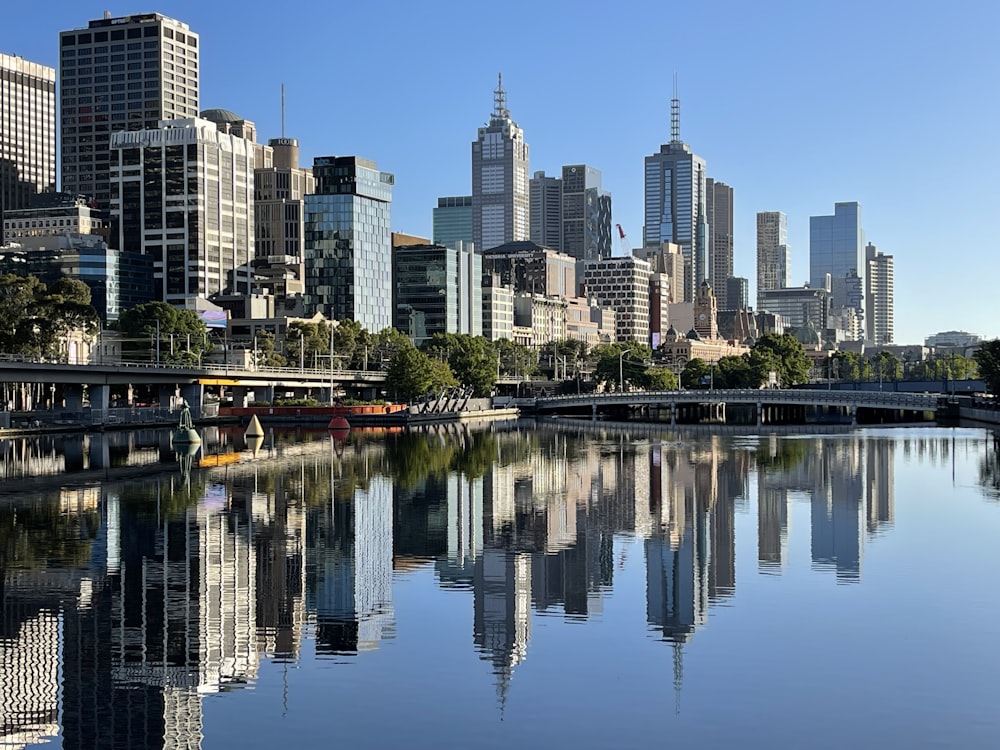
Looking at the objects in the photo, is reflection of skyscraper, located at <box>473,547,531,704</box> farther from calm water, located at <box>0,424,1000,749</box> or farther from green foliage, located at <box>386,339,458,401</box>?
green foliage, located at <box>386,339,458,401</box>

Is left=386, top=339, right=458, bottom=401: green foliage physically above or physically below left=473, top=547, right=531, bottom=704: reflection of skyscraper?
above

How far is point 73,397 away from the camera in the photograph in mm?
148250

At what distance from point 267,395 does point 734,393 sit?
2497 inches

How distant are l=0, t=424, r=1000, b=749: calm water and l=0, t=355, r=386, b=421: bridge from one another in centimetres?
4984

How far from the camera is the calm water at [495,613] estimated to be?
30.7 m

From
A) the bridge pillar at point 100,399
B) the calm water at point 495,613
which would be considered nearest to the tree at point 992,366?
the calm water at point 495,613

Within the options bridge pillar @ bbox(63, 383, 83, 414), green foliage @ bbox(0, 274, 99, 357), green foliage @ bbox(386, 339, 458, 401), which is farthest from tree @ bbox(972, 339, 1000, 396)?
green foliage @ bbox(0, 274, 99, 357)

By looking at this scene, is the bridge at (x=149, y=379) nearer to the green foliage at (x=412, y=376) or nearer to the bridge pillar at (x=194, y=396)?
the bridge pillar at (x=194, y=396)

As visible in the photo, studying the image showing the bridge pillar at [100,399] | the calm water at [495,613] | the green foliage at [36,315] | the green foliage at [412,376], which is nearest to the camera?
the calm water at [495,613]

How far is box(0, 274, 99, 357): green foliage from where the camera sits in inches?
5669

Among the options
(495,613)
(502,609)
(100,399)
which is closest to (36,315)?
(100,399)

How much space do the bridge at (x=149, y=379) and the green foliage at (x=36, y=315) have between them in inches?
155

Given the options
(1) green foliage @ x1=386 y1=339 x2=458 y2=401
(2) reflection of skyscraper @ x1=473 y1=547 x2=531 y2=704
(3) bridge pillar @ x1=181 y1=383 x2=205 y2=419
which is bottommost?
(2) reflection of skyscraper @ x1=473 y1=547 x2=531 y2=704

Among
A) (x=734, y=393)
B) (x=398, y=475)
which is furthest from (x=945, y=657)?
(x=734, y=393)
